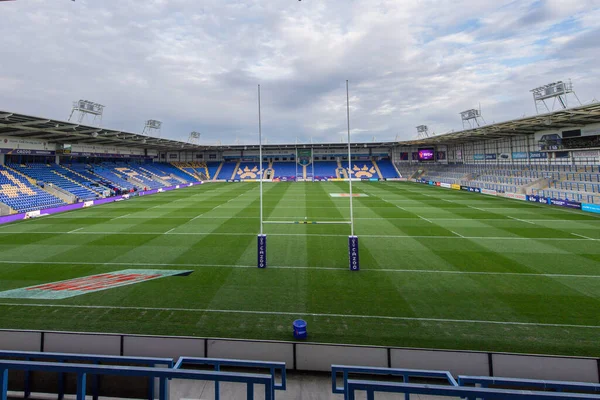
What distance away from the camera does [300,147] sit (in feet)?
279

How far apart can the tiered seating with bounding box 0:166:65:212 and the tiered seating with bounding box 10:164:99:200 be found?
96.6 inches

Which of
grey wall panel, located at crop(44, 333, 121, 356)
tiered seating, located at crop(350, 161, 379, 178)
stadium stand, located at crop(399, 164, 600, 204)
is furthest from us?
tiered seating, located at crop(350, 161, 379, 178)

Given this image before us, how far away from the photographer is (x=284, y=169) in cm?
8488

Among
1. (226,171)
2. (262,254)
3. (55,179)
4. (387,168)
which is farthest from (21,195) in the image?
(387,168)

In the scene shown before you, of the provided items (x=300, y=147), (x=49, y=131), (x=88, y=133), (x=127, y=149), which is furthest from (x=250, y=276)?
(x=300, y=147)

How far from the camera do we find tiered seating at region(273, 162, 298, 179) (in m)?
82.1

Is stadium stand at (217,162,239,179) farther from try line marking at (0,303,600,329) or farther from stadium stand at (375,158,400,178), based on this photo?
try line marking at (0,303,600,329)

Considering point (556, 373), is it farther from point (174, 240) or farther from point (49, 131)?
point (49, 131)

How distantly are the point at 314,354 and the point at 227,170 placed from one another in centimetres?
8002

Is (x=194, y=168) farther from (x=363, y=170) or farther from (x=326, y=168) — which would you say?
(x=363, y=170)

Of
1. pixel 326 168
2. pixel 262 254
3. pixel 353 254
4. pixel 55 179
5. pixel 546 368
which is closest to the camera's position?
pixel 546 368

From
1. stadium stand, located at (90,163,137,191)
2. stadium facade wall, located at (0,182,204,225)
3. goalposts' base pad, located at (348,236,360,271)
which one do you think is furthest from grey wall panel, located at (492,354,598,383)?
stadium stand, located at (90,163,137,191)

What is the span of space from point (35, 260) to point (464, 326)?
68.6 ft

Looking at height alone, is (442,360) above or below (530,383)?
below
